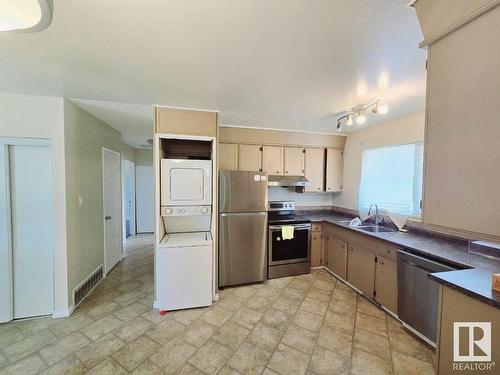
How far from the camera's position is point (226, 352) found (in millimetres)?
1848

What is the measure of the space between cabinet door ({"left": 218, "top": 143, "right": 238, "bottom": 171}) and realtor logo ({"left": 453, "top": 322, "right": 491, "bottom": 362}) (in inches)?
114

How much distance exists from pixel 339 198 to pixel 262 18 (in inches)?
146

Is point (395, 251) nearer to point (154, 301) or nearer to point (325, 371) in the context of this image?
point (325, 371)

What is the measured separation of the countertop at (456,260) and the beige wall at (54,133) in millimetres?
3458

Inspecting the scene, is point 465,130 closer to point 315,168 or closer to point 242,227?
point 242,227

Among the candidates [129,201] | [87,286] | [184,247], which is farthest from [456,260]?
[129,201]

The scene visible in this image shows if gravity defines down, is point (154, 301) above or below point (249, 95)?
below

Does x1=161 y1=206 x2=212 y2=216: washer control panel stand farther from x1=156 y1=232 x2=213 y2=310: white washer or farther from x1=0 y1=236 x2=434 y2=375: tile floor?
x1=0 y1=236 x2=434 y2=375: tile floor

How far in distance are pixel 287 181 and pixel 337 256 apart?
145cm

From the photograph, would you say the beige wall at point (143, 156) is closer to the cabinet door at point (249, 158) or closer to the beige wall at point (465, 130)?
the cabinet door at point (249, 158)

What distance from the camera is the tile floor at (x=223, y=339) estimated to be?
5.60 ft

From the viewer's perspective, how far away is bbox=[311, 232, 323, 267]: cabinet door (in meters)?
3.56

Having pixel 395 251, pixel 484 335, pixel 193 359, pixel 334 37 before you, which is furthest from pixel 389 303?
pixel 334 37

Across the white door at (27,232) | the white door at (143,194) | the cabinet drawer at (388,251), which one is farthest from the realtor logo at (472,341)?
the white door at (143,194)
